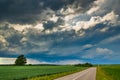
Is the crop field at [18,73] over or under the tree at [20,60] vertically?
under

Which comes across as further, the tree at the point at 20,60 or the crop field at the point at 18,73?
the tree at the point at 20,60

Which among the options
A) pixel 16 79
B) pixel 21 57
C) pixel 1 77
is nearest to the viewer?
pixel 1 77

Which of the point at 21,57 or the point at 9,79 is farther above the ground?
the point at 21,57

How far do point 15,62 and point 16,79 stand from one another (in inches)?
4403

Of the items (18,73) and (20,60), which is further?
(20,60)

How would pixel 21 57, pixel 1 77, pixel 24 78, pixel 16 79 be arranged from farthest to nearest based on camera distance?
pixel 21 57
pixel 24 78
pixel 16 79
pixel 1 77

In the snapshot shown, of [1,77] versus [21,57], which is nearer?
[1,77]

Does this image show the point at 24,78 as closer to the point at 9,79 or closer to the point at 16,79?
the point at 16,79

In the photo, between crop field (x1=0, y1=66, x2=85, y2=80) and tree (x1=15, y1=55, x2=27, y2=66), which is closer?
crop field (x1=0, y1=66, x2=85, y2=80)

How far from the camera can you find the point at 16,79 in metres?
37.9

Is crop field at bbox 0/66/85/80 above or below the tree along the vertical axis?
below

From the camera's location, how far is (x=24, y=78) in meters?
41.7

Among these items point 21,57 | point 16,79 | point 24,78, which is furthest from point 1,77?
point 21,57

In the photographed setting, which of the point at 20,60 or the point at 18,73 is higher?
the point at 20,60
